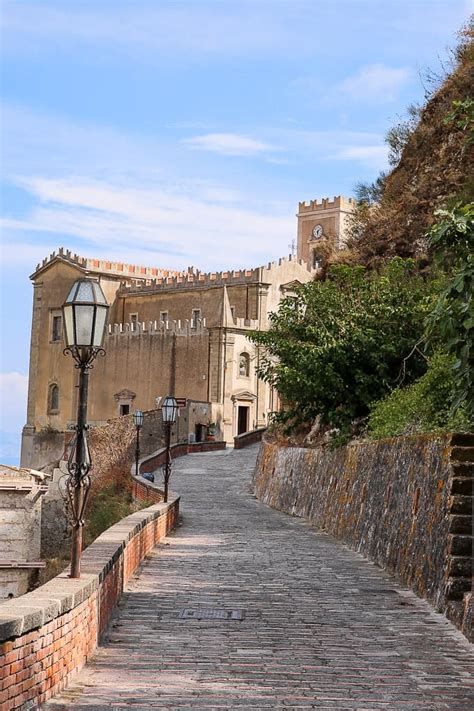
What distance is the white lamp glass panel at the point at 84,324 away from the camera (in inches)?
366

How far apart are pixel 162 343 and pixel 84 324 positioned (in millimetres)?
51847

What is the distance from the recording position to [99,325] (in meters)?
9.37

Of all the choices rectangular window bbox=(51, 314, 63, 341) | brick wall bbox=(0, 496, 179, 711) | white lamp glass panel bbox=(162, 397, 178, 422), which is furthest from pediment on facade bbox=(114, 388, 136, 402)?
brick wall bbox=(0, 496, 179, 711)

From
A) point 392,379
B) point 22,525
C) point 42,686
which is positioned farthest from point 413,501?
point 22,525

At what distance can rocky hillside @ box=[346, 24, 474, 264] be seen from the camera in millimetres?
30547

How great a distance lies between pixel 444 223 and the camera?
31.5 ft

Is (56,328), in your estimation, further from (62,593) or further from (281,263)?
(62,593)

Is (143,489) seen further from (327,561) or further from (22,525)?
(327,561)

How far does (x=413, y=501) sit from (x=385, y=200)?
22.0 m

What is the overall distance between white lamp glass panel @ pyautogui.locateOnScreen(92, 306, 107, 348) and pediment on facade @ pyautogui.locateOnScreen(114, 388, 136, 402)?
174 ft

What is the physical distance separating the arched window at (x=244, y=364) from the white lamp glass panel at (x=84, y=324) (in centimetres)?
4898

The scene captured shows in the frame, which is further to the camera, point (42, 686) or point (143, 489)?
point (143, 489)

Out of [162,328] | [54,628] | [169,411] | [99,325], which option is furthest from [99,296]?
[162,328]

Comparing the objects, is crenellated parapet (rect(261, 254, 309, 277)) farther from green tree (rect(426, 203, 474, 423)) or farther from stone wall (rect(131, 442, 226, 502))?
green tree (rect(426, 203, 474, 423))
